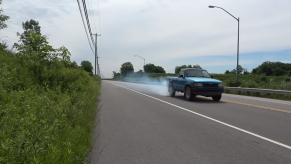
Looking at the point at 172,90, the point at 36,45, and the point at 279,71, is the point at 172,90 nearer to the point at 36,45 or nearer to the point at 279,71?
the point at 36,45

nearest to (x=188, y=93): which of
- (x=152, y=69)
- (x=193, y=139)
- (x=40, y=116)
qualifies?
(x=193, y=139)

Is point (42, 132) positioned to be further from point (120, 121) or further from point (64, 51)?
point (64, 51)

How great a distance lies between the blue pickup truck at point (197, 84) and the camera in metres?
14.3

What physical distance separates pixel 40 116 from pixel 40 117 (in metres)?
0.08

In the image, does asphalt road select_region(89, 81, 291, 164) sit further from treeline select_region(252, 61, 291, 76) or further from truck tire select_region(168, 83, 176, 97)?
treeline select_region(252, 61, 291, 76)

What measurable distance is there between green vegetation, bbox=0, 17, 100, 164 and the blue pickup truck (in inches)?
230

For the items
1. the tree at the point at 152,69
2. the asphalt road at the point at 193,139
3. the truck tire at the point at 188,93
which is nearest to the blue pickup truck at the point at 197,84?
the truck tire at the point at 188,93

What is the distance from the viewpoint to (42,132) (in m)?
4.53

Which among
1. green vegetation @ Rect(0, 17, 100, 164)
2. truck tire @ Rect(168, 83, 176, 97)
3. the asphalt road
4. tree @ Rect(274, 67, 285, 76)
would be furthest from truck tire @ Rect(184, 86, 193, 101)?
tree @ Rect(274, 67, 285, 76)

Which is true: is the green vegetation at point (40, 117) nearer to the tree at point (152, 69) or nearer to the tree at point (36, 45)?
the tree at point (36, 45)

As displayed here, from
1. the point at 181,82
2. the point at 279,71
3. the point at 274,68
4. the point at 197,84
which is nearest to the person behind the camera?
the point at 197,84

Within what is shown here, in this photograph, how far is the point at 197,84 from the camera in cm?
1434

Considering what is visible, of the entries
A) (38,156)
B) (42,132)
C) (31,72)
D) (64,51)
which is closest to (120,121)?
(42,132)

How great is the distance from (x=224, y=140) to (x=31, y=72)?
10.9m
